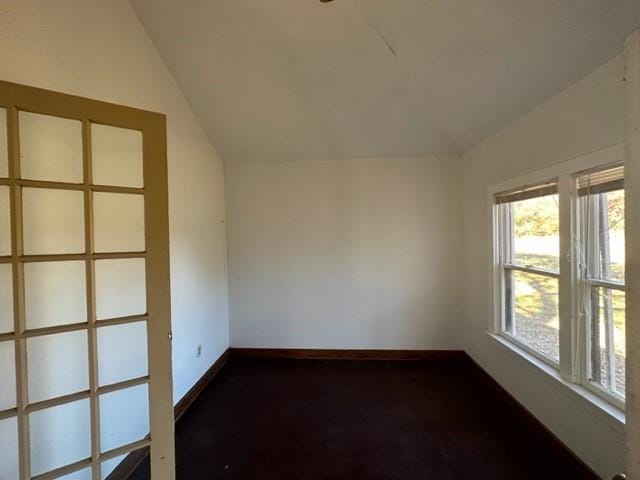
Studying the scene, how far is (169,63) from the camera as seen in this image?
2410 millimetres

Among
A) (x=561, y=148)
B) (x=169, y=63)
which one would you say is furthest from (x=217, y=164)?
(x=561, y=148)

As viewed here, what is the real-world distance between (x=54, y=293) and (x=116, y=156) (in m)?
0.84

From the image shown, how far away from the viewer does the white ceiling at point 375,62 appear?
1.64 meters

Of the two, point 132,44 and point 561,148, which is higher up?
point 132,44

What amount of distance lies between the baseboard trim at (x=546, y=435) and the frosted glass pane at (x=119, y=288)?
2.70 meters

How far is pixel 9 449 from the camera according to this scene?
1256 mm

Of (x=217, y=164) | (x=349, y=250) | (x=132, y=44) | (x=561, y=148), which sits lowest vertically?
(x=349, y=250)

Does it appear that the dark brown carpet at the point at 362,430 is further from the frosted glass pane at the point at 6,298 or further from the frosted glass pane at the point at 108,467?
the frosted glass pane at the point at 6,298

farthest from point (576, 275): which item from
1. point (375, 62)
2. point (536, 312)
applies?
point (375, 62)

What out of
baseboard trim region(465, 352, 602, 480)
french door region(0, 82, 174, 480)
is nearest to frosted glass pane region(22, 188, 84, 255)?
french door region(0, 82, 174, 480)

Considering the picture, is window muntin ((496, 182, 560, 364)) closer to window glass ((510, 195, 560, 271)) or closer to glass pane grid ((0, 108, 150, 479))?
window glass ((510, 195, 560, 271))

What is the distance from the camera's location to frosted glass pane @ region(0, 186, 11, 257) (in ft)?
4.06

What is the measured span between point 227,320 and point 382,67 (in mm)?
3149

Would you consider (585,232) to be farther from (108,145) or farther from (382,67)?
(108,145)
